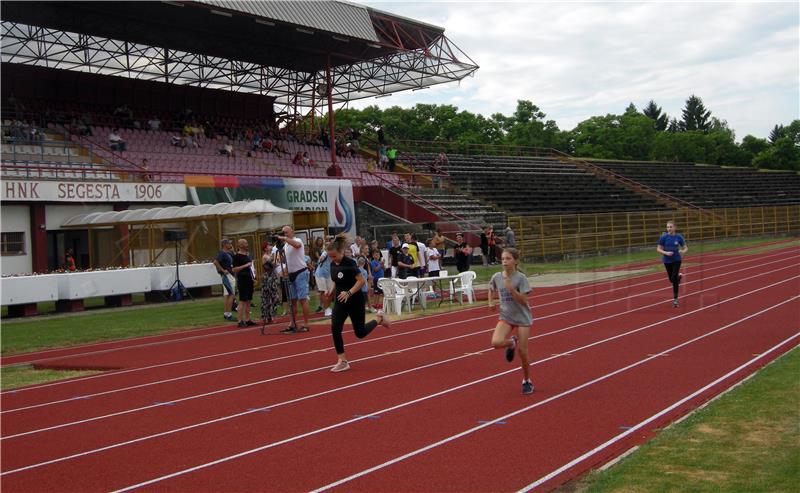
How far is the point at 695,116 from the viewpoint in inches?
5812

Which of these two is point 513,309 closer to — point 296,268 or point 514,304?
point 514,304

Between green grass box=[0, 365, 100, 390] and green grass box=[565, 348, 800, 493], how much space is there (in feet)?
27.7

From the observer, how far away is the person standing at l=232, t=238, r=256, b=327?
54.8ft

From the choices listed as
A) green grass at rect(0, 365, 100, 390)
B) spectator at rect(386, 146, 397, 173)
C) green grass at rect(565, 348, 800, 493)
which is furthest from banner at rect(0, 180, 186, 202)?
green grass at rect(565, 348, 800, 493)

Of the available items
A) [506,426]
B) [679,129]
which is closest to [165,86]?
[506,426]

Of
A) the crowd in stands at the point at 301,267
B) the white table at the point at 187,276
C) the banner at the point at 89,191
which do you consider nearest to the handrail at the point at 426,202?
the banner at the point at 89,191

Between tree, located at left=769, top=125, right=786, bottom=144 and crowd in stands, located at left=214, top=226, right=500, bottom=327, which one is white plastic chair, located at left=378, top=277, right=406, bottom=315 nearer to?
crowd in stands, located at left=214, top=226, right=500, bottom=327

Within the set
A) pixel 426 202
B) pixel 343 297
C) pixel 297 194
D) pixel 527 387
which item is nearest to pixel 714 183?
pixel 426 202

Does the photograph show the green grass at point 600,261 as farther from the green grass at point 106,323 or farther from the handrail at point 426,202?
the green grass at point 106,323

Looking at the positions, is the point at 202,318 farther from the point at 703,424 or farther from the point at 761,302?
the point at 703,424

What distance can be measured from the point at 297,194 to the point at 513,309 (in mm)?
24615

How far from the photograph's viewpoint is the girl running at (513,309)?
895 centimetres

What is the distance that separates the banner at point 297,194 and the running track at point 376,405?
15.2 meters

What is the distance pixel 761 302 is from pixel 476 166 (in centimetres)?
3093
